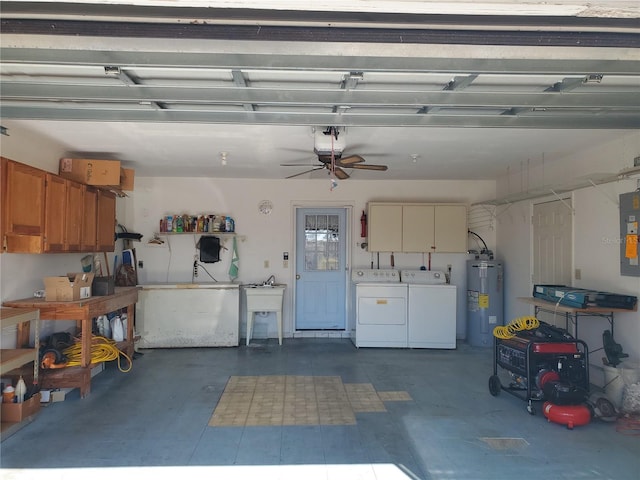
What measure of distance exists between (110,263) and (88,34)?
4.76m

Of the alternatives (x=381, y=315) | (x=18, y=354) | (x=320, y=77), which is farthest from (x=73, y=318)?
(x=381, y=315)

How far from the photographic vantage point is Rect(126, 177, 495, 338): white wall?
653 cm

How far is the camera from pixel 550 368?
12.2 feet

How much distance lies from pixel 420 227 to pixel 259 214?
2.52 meters

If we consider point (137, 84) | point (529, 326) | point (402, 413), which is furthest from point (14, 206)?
point (529, 326)

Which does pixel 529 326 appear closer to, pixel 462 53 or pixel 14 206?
pixel 462 53

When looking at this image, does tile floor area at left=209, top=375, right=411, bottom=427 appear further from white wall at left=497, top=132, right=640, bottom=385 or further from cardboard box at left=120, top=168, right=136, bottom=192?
cardboard box at left=120, top=168, right=136, bottom=192

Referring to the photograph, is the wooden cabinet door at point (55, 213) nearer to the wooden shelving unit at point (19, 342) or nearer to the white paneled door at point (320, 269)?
the wooden shelving unit at point (19, 342)

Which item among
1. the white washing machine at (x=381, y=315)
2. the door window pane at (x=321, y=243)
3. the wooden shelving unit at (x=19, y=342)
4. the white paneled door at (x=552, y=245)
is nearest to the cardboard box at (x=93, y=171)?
the wooden shelving unit at (x=19, y=342)

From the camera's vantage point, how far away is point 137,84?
257 cm

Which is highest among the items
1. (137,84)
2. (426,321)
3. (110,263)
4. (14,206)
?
(137,84)

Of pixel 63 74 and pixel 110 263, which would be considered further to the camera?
pixel 110 263

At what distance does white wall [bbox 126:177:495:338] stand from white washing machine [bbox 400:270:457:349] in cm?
75

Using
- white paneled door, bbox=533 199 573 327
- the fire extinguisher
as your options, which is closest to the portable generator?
white paneled door, bbox=533 199 573 327
